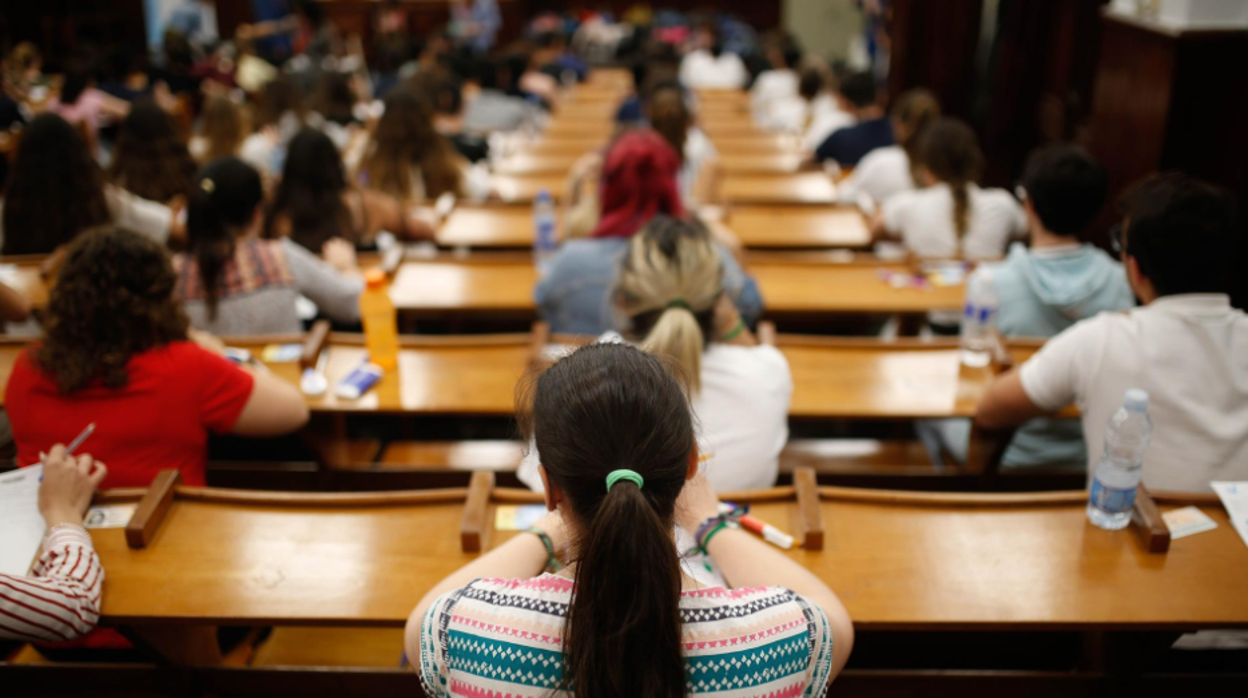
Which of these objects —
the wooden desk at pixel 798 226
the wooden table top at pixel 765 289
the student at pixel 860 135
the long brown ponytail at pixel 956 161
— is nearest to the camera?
the wooden table top at pixel 765 289

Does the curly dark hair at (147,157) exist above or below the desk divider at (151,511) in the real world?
above

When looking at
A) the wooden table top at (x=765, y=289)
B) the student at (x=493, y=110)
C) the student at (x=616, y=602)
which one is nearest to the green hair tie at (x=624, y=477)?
the student at (x=616, y=602)

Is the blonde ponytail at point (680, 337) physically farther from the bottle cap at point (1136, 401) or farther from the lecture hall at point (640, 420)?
the bottle cap at point (1136, 401)

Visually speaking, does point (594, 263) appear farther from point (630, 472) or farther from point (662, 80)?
point (662, 80)

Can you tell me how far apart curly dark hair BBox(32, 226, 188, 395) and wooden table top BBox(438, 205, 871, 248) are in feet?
Result: 6.43

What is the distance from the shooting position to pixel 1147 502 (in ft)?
5.86

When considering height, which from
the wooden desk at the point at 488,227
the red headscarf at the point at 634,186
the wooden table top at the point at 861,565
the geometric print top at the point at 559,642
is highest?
the red headscarf at the point at 634,186

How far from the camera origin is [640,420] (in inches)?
44.2

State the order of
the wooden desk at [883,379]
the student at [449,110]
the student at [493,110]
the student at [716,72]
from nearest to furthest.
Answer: the wooden desk at [883,379] < the student at [449,110] < the student at [493,110] < the student at [716,72]

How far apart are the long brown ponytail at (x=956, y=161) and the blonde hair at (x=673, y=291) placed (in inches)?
74.9

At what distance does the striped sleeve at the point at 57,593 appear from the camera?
1.47 m

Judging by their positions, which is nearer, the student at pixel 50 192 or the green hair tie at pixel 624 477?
the green hair tie at pixel 624 477

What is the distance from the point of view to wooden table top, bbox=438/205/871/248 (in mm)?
3895

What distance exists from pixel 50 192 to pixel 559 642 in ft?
10.6
